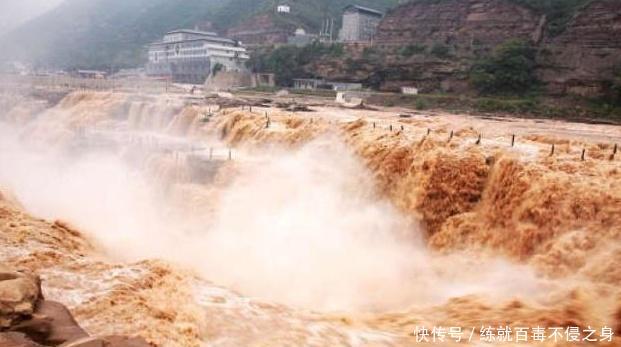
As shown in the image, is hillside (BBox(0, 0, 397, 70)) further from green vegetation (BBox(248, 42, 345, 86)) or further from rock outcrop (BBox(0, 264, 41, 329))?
rock outcrop (BBox(0, 264, 41, 329))

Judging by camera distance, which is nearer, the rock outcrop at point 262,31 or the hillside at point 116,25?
the rock outcrop at point 262,31

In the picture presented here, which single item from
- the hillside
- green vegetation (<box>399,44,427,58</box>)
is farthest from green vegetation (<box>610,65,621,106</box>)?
the hillside

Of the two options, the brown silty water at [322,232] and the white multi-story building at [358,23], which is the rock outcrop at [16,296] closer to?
the brown silty water at [322,232]

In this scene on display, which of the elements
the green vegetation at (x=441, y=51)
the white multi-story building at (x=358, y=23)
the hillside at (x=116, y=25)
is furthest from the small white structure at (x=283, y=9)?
the green vegetation at (x=441, y=51)

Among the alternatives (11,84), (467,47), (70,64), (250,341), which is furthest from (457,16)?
(70,64)

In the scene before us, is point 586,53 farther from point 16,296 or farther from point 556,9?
point 16,296

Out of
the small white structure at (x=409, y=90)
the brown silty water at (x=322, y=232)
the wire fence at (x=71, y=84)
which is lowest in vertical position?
the brown silty water at (x=322, y=232)

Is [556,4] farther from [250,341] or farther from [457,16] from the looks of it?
[250,341]

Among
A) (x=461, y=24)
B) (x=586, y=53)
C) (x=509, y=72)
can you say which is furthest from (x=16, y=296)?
(x=461, y=24)
